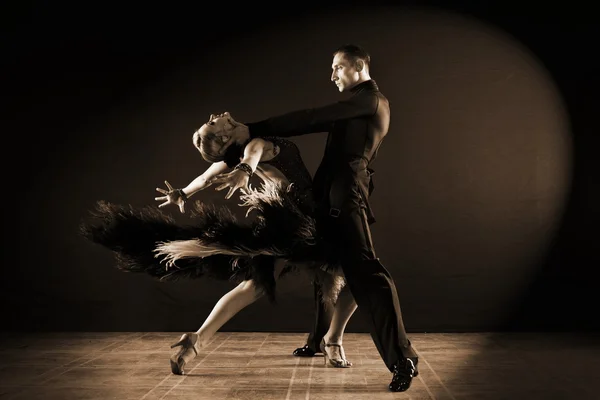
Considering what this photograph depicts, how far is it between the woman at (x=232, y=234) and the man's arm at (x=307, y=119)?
130mm

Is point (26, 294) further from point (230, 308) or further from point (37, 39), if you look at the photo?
point (230, 308)

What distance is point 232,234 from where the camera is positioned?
3352 mm

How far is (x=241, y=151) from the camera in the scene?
3.38 metres

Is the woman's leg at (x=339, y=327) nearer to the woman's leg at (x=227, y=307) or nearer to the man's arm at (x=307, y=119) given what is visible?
the woman's leg at (x=227, y=307)

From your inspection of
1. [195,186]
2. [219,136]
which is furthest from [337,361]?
[219,136]

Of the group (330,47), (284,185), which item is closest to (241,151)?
(284,185)

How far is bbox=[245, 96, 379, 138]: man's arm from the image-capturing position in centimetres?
321

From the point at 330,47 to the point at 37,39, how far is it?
2069 mm

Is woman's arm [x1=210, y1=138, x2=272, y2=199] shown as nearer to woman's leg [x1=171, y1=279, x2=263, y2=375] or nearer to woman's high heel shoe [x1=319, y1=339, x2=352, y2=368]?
woman's leg [x1=171, y1=279, x2=263, y2=375]

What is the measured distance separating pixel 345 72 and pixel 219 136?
0.65m

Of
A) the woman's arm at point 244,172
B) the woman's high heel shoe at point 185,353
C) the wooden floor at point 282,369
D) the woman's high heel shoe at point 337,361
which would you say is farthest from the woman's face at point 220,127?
the woman's high heel shoe at point 337,361

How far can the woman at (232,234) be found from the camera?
3316 mm

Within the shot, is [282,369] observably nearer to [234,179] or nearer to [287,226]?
[287,226]

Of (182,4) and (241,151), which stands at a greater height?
(182,4)
